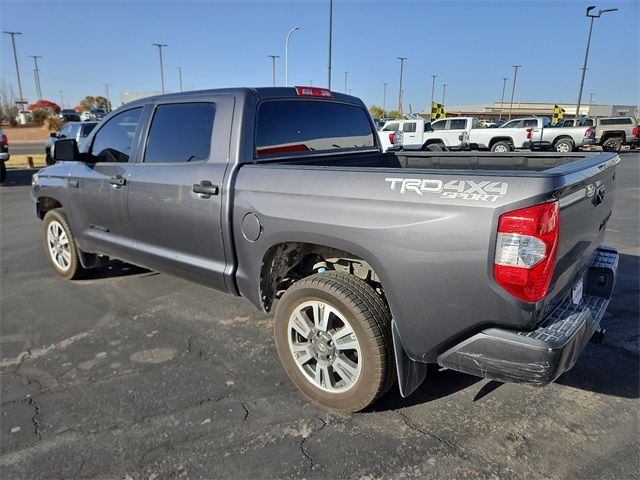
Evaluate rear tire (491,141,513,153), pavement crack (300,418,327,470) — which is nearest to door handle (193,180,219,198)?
pavement crack (300,418,327,470)

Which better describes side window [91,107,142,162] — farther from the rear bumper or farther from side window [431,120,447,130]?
side window [431,120,447,130]

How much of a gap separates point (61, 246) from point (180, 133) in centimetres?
253

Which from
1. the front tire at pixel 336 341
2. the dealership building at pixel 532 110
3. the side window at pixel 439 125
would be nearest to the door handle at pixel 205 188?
the front tire at pixel 336 341

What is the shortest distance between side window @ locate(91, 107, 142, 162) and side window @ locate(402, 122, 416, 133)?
19543mm

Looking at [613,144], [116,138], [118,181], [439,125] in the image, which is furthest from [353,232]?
[613,144]

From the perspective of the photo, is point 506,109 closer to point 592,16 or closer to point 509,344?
point 592,16

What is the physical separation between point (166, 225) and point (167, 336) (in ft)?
3.06

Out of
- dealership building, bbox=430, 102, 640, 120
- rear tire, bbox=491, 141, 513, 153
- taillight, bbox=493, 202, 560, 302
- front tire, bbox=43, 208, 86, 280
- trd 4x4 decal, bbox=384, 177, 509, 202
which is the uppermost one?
dealership building, bbox=430, 102, 640, 120

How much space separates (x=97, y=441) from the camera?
2.56 m

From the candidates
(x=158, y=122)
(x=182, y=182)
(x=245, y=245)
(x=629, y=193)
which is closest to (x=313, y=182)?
(x=245, y=245)

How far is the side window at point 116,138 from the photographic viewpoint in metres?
4.06

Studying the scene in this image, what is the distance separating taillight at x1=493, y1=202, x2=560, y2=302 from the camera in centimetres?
197

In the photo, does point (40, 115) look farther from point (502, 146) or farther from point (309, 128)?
point (309, 128)

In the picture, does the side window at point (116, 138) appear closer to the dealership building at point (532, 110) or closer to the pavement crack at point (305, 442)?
the pavement crack at point (305, 442)
